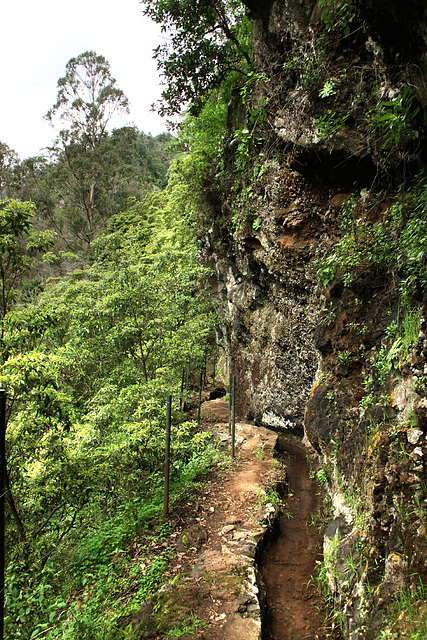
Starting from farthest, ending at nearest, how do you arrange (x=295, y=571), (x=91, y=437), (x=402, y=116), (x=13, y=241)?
(x=295, y=571) < (x=91, y=437) < (x=13, y=241) < (x=402, y=116)

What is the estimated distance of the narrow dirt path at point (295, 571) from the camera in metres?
3.96

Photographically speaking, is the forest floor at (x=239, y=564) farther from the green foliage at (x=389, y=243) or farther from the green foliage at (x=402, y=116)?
the green foliage at (x=402, y=116)

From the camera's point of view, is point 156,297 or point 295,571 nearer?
point 295,571

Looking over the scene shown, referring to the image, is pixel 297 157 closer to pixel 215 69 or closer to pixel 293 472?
pixel 215 69

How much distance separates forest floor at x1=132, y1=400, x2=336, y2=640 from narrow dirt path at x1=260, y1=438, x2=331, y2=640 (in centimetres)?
1

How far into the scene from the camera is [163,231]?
17797mm

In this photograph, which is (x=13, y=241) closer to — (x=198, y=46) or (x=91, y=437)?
(x=91, y=437)

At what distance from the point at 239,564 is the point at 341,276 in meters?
4.41

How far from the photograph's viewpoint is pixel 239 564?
4.79m

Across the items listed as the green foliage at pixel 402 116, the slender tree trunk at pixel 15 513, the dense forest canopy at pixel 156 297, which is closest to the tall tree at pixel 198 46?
the dense forest canopy at pixel 156 297

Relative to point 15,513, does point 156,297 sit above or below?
above

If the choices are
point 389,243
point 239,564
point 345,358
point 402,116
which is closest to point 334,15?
point 402,116

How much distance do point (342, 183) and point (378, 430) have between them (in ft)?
17.2

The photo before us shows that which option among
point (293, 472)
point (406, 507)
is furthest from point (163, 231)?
point (406, 507)
